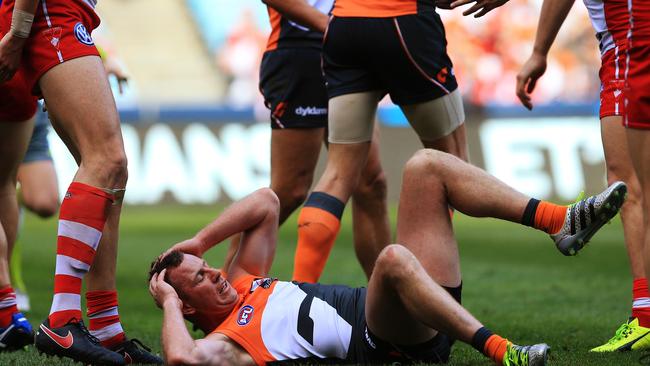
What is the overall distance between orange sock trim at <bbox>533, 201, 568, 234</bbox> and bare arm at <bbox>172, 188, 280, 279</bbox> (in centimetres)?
125

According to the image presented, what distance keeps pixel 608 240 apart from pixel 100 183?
910cm

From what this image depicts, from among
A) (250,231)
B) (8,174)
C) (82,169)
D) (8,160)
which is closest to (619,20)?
(250,231)

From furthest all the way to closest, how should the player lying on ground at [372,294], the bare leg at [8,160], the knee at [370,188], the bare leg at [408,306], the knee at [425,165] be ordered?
1. the knee at [370,188]
2. the bare leg at [8,160]
3. the knee at [425,165]
4. the player lying on ground at [372,294]
5. the bare leg at [408,306]

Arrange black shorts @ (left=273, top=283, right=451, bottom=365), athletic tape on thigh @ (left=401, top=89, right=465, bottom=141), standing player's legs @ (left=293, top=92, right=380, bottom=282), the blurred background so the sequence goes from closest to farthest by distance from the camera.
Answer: black shorts @ (left=273, top=283, right=451, bottom=365)
standing player's legs @ (left=293, top=92, right=380, bottom=282)
athletic tape on thigh @ (left=401, top=89, right=465, bottom=141)
the blurred background

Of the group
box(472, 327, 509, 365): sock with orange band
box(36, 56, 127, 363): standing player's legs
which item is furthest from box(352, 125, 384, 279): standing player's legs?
box(472, 327, 509, 365): sock with orange band

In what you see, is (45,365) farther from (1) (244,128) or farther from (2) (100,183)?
(1) (244,128)

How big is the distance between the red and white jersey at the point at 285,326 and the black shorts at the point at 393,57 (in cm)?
142

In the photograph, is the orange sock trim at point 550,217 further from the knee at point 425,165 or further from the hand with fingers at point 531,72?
the hand with fingers at point 531,72

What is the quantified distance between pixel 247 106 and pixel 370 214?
475 inches

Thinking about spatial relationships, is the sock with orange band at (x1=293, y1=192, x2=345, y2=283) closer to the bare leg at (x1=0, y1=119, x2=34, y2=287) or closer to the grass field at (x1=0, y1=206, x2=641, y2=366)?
the grass field at (x1=0, y1=206, x2=641, y2=366)

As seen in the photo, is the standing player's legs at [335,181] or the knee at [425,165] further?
the standing player's legs at [335,181]

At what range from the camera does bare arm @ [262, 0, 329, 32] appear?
562 cm

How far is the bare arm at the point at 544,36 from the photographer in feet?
17.8

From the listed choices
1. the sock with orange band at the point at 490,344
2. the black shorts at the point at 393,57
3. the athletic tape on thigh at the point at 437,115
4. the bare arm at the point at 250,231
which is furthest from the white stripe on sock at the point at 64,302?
the athletic tape on thigh at the point at 437,115
